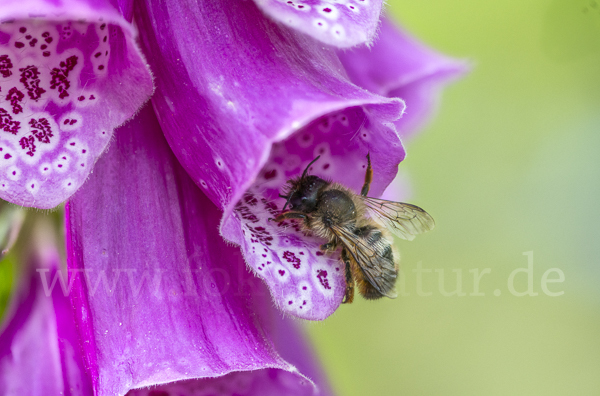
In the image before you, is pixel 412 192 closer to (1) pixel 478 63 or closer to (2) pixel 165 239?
(2) pixel 165 239

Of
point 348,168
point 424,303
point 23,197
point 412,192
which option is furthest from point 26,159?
point 424,303

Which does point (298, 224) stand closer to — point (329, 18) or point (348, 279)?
point (348, 279)

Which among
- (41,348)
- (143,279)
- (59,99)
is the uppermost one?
(59,99)

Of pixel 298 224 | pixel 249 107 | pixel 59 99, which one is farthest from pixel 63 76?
pixel 298 224

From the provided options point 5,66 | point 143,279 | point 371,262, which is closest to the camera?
point 5,66

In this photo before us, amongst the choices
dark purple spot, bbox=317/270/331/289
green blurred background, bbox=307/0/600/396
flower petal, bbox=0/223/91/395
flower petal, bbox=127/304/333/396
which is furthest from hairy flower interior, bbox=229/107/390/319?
green blurred background, bbox=307/0/600/396

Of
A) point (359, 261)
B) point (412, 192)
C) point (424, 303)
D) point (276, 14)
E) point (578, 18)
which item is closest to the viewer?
point (276, 14)

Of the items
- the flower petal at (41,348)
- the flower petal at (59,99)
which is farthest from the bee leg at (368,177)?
the flower petal at (41,348)

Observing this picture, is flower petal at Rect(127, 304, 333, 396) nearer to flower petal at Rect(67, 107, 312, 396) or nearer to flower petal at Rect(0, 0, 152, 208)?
flower petal at Rect(67, 107, 312, 396)

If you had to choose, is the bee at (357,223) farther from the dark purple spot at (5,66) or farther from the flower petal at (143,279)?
the dark purple spot at (5,66)
